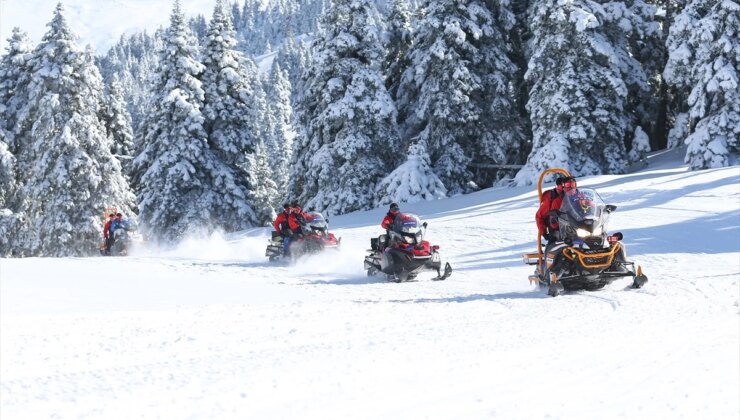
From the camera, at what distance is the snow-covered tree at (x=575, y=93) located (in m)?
27.5

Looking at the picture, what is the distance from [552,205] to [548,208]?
100 millimetres

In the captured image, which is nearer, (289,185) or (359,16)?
(359,16)

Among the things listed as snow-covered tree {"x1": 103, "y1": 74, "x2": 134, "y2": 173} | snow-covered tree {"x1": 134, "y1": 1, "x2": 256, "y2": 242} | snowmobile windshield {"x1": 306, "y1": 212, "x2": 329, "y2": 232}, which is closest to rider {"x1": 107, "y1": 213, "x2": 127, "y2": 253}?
snow-covered tree {"x1": 134, "y1": 1, "x2": 256, "y2": 242}

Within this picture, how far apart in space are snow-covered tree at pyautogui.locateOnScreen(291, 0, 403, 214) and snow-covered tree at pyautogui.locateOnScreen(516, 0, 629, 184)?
6.32 metres

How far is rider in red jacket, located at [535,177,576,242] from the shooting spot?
11156 millimetres

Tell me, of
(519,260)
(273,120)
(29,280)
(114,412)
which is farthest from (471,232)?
(273,120)

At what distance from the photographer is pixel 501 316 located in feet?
27.8

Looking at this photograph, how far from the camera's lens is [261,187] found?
51.0m

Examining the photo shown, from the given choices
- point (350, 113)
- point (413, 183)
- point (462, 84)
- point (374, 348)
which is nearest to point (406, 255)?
point (374, 348)

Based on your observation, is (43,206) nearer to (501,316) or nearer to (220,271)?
(220,271)

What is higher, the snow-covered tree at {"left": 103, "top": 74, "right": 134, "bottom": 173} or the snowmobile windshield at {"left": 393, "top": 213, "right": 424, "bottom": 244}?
the snow-covered tree at {"left": 103, "top": 74, "right": 134, "bottom": 173}

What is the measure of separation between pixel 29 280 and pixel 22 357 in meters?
7.31

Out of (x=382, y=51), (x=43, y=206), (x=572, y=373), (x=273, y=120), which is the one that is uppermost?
(x=273, y=120)

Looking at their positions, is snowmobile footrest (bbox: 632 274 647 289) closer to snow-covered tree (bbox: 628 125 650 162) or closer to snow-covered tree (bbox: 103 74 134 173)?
snow-covered tree (bbox: 628 125 650 162)
